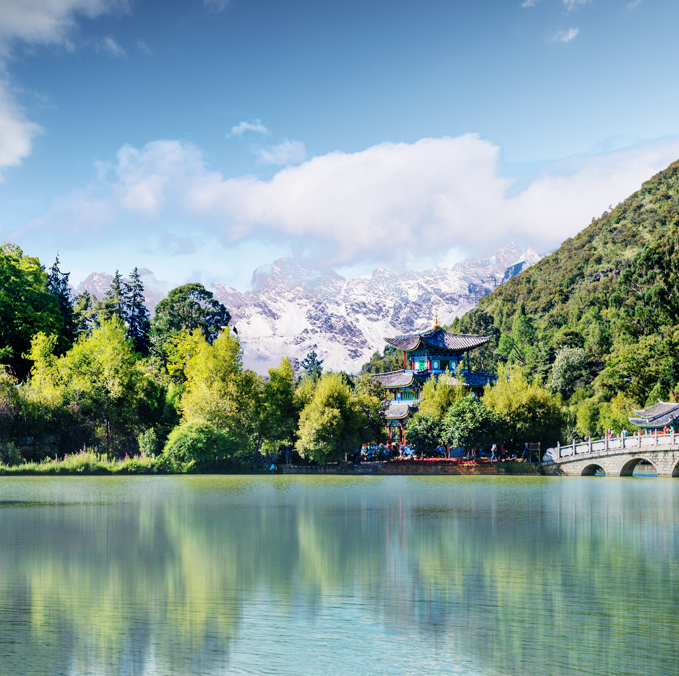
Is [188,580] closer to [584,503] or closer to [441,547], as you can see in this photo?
[441,547]

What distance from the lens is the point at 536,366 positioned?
68.6 meters

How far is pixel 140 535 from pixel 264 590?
4.61 m

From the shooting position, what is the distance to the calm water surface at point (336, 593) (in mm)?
5672

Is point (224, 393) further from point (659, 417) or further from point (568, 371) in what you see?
point (568, 371)

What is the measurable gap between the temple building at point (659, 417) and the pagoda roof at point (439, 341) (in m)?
13.5

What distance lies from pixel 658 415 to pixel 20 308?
33.6 metres

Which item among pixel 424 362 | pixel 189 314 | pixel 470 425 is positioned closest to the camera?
pixel 470 425

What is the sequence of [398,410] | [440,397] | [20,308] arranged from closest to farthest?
1. [20,308]
2. [440,397]
3. [398,410]

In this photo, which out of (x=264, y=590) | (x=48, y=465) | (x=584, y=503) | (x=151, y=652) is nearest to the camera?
(x=151, y=652)

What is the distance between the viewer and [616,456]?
35594 millimetres

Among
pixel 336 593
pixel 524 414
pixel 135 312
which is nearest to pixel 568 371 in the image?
pixel 524 414

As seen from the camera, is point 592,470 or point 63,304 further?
point 63,304

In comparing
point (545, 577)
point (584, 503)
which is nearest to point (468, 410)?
point (584, 503)

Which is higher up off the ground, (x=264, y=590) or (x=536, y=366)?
(x=536, y=366)
